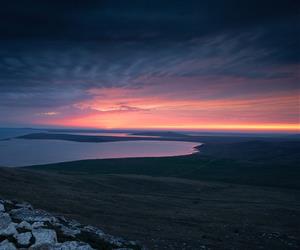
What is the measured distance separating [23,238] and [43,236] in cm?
75

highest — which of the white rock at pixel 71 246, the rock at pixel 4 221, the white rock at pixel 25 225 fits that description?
the rock at pixel 4 221

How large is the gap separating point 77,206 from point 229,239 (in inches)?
616

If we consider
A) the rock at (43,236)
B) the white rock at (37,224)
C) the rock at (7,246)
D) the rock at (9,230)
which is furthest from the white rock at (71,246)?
the white rock at (37,224)

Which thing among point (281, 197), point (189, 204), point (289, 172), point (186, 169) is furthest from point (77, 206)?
point (289, 172)

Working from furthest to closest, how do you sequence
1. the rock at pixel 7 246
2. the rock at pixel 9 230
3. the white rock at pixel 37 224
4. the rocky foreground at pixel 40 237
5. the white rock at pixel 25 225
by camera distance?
the white rock at pixel 37 224, the white rock at pixel 25 225, the rock at pixel 9 230, the rocky foreground at pixel 40 237, the rock at pixel 7 246

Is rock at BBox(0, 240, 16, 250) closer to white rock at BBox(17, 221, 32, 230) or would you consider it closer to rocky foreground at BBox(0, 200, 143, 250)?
rocky foreground at BBox(0, 200, 143, 250)

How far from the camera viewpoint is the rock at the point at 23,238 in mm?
10617

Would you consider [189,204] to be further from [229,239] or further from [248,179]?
[248,179]

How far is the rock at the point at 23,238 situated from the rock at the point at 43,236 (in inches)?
10.0

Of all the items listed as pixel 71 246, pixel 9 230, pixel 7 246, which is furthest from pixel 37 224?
pixel 71 246

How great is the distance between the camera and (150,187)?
176 feet

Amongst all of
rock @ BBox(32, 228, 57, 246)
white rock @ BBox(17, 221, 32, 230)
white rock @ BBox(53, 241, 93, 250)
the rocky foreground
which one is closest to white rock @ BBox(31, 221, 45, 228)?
the rocky foreground

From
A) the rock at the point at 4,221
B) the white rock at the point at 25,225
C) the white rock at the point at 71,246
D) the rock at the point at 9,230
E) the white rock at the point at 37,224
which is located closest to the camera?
the white rock at the point at 71,246

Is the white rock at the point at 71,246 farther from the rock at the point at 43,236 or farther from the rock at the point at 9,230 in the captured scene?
the rock at the point at 9,230
